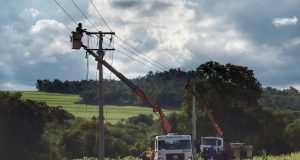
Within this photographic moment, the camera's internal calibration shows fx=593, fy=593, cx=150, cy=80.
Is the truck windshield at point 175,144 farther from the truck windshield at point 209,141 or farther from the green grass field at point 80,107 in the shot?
the green grass field at point 80,107

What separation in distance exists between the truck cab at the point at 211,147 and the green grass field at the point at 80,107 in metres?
101

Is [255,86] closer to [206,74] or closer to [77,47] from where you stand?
[206,74]

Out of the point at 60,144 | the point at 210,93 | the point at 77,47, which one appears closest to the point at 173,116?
the point at 210,93

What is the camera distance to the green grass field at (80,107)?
167 meters

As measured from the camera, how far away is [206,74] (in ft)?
322

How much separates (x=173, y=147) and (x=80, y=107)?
130560 mm

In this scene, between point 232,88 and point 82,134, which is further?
point 82,134

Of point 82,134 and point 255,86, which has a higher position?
point 255,86

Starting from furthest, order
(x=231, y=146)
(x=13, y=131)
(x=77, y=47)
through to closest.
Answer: (x=13, y=131)
(x=231, y=146)
(x=77, y=47)

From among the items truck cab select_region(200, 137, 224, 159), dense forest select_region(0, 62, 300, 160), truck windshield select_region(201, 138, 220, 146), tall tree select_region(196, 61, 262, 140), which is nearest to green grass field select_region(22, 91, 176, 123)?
dense forest select_region(0, 62, 300, 160)

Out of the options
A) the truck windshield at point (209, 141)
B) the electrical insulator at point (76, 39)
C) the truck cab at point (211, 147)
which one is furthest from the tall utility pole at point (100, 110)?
the truck windshield at point (209, 141)

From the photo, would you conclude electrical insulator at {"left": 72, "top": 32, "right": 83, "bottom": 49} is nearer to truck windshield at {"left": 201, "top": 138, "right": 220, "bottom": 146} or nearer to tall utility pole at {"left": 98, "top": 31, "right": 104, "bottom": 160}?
tall utility pole at {"left": 98, "top": 31, "right": 104, "bottom": 160}

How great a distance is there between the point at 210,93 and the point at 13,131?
102 feet

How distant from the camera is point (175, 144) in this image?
145 feet
